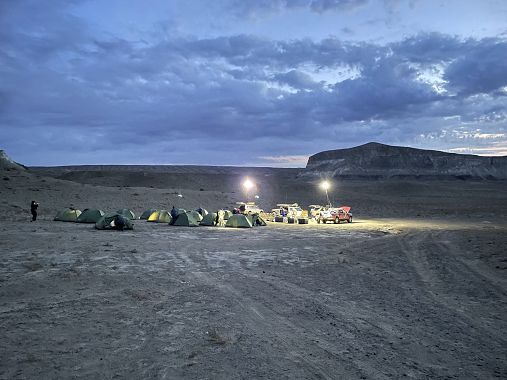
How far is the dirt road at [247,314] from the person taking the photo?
5.45 m

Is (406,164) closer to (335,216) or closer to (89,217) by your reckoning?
(335,216)

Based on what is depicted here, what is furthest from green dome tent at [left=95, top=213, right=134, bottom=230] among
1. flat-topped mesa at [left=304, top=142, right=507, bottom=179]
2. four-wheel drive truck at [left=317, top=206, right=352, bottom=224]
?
flat-topped mesa at [left=304, top=142, right=507, bottom=179]

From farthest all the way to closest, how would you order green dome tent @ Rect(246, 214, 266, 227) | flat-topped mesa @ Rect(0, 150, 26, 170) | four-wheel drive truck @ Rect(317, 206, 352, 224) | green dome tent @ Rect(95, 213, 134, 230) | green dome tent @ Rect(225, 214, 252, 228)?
1. flat-topped mesa @ Rect(0, 150, 26, 170)
2. four-wheel drive truck @ Rect(317, 206, 352, 224)
3. green dome tent @ Rect(246, 214, 266, 227)
4. green dome tent @ Rect(225, 214, 252, 228)
5. green dome tent @ Rect(95, 213, 134, 230)

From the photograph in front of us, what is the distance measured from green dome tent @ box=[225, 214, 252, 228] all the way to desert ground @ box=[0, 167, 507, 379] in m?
9.27

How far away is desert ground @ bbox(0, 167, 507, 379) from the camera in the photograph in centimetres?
546

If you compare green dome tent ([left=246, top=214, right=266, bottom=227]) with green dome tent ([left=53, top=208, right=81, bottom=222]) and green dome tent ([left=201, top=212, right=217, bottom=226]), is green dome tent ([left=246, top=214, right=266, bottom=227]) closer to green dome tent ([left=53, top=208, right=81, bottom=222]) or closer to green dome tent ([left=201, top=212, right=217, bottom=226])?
green dome tent ([left=201, top=212, right=217, bottom=226])

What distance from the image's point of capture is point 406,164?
11738cm

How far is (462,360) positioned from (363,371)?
1656 millimetres

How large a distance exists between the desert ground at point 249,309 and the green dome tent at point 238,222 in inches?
365

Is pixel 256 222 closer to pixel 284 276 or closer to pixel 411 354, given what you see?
pixel 284 276

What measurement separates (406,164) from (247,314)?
120m

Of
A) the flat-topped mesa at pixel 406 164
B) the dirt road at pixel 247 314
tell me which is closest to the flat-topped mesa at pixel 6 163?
the dirt road at pixel 247 314

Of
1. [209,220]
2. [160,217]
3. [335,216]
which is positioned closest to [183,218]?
[209,220]

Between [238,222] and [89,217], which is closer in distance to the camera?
[89,217]
